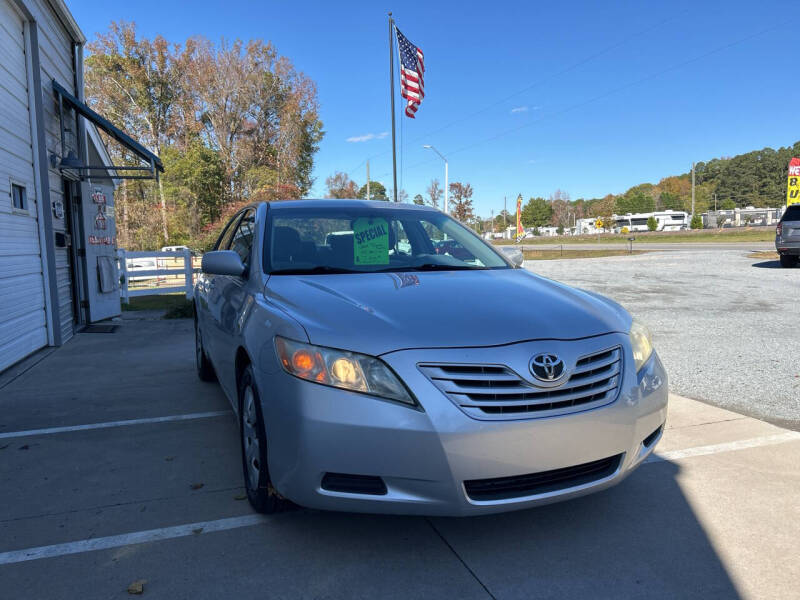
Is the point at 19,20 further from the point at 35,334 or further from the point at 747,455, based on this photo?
the point at 747,455

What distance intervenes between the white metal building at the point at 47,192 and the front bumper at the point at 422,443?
5.59 m

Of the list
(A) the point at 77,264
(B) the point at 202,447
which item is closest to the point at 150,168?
(A) the point at 77,264

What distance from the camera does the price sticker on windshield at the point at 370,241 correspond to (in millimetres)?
3533

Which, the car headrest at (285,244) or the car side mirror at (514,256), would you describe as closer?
the car headrest at (285,244)

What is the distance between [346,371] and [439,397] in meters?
0.38

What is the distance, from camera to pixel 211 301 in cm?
431

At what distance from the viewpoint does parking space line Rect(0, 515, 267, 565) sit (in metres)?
2.54

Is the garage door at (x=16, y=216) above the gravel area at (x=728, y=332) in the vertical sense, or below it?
above

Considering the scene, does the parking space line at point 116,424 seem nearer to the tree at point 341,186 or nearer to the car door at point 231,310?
the car door at point 231,310

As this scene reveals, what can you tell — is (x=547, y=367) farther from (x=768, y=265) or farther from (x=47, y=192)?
(x=768, y=265)

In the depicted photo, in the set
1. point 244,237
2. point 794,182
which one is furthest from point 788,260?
point 244,237

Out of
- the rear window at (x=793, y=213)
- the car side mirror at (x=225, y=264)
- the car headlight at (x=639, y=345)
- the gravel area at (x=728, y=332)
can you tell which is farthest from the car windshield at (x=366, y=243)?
the rear window at (x=793, y=213)

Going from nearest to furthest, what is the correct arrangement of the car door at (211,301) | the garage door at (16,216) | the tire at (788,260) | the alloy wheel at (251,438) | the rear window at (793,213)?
the alloy wheel at (251,438) → the car door at (211,301) → the garage door at (16,216) → the rear window at (793,213) → the tire at (788,260)

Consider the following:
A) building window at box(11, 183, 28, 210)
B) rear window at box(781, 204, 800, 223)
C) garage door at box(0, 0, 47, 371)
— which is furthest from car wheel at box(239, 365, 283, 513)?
rear window at box(781, 204, 800, 223)
